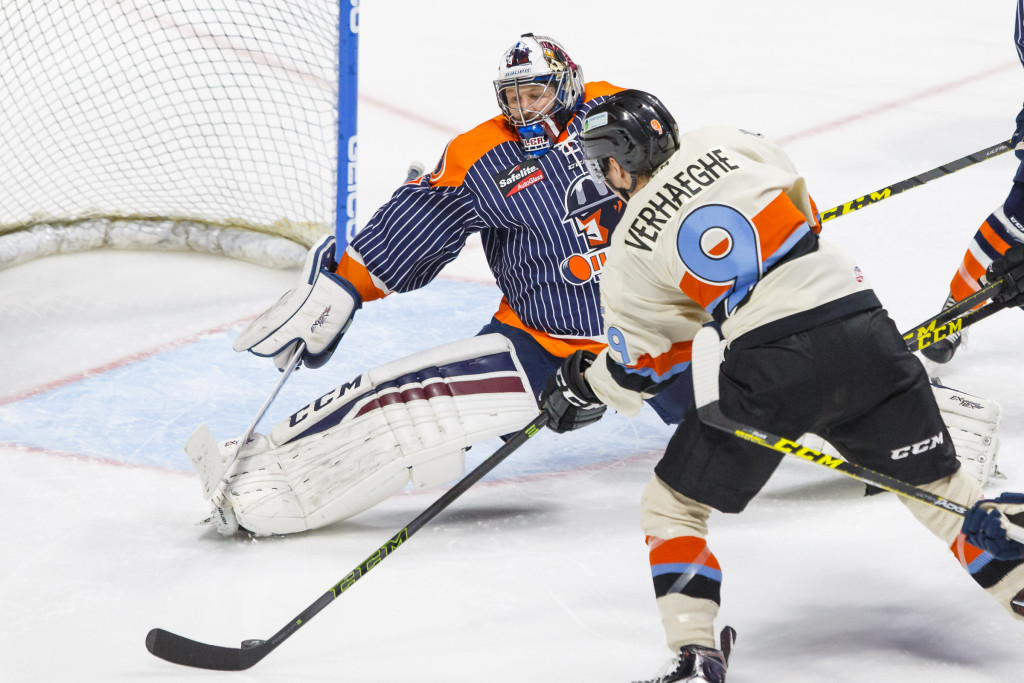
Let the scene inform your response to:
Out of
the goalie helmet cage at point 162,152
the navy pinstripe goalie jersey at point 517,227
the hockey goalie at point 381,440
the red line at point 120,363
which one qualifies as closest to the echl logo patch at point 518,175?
the navy pinstripe goalie jersey at point 517,227

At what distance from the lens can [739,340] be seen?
5.68 ft

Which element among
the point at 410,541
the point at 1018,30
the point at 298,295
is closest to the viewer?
the point at 410,541

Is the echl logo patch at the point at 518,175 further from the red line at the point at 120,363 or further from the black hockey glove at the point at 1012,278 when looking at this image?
the red line at the point at 120,363

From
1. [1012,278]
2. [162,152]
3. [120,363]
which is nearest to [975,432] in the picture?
[1012,278]

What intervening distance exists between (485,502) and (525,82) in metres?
0.91

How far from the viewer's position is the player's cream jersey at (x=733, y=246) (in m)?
1.69

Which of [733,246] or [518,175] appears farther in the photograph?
[518,175]

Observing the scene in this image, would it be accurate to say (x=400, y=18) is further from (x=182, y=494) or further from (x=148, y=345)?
(x=182, y=494)

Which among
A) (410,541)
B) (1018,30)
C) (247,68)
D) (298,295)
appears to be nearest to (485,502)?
(410,541)

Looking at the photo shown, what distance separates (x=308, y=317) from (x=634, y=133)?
41.8 inches

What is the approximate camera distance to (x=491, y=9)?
5961 millimetres

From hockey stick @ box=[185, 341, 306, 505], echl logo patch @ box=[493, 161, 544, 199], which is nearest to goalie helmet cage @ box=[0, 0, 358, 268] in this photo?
echl logo patch @ box=[493, 161, 544, 199]

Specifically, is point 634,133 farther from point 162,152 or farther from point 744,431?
point 162,152

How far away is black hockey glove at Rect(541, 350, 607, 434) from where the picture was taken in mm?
2061
